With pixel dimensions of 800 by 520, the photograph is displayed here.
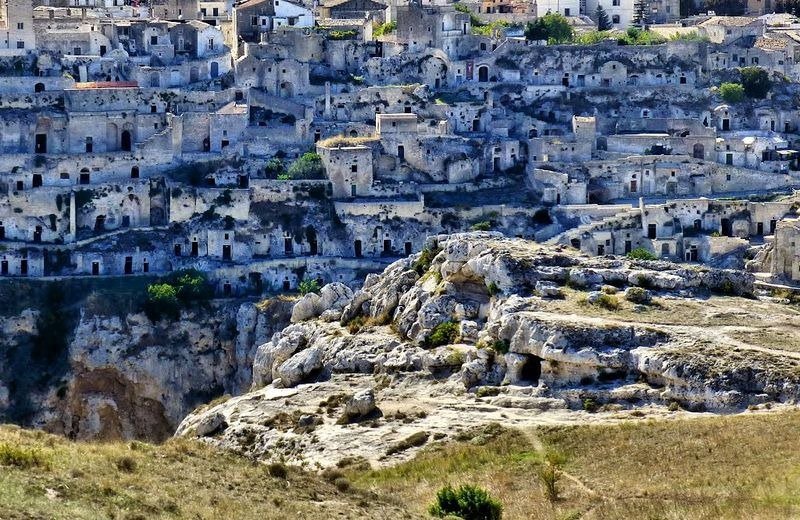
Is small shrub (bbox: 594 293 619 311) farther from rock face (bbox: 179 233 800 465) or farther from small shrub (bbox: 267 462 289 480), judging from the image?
small shrub (bbox: 267 462 289 480)

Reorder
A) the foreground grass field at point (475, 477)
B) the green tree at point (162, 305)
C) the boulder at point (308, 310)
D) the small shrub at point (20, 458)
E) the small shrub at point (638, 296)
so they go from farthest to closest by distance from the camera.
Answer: the green tree at point (162, 305) < the boulder at point (308, 310) < the small shrub at point (638, 296) < the small shrub at point (20, 458) < the foreground grass field at point (475, 477)

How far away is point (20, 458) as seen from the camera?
114 ft

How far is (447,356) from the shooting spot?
164 ft

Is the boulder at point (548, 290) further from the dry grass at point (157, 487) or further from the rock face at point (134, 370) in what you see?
the rock face at point (134, 370)

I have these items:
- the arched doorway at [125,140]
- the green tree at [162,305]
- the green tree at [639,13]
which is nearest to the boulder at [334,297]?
the green tree at [162,305]

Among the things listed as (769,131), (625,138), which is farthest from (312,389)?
(769,131)

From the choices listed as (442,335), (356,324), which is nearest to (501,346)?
(442,335)

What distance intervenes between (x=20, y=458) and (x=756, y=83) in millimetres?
56593

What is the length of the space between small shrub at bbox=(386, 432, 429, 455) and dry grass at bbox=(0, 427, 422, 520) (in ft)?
16.1

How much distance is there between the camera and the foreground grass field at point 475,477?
3397 centimetres

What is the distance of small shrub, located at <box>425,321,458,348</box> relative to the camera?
51.4 meters

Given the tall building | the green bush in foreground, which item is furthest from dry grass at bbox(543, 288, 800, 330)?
the tall building

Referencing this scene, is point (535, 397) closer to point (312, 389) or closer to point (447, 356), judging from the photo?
point (447, 356)

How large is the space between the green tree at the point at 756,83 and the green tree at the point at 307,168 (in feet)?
71.1
